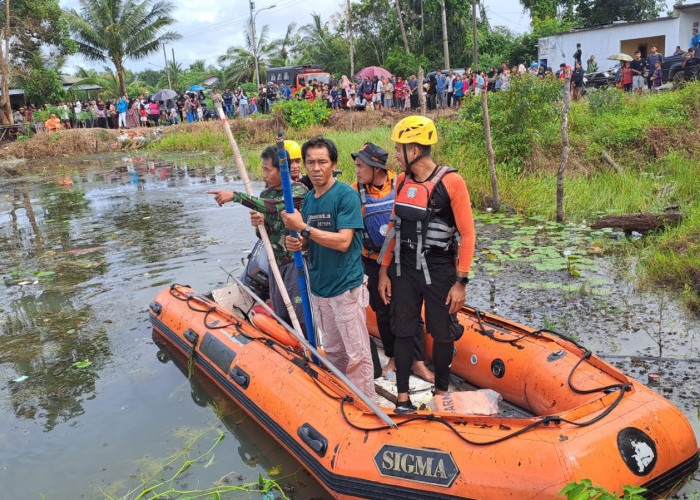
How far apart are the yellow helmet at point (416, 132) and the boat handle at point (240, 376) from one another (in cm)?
198

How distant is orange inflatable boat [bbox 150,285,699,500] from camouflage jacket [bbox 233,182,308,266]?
652mm

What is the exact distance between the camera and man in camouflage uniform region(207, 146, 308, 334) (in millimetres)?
3885

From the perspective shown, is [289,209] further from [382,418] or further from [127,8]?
[127,8]

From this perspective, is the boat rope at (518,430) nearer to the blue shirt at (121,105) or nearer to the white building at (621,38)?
the white building at (621,38)

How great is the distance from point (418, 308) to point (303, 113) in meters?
17.3

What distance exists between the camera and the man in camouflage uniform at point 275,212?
12.7 ft

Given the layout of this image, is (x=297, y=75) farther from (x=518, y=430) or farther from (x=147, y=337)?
(x=518, y=430)

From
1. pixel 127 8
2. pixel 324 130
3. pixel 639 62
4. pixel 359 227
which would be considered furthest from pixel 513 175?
pixel 127 8

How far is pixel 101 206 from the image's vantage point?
1298 cm

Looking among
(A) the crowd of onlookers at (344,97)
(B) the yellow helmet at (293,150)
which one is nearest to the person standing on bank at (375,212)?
(B) the yellow helmet at (293,150)

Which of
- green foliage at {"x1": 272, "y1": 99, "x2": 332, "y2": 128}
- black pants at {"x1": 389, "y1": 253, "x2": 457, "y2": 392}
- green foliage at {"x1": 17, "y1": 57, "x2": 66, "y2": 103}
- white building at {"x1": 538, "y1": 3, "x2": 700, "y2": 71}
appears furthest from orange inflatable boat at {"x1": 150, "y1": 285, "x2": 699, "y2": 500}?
green foliage at {"x1": 17, "y1": 57, "x2": 66, "y2": 103}

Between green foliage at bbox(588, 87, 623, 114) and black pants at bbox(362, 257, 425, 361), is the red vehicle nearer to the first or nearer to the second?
green foliage at bbox(588, 87, 623, 114)

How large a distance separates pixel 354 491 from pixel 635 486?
1372mm

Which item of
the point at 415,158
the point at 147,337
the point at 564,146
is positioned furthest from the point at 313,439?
the point at 564,146
